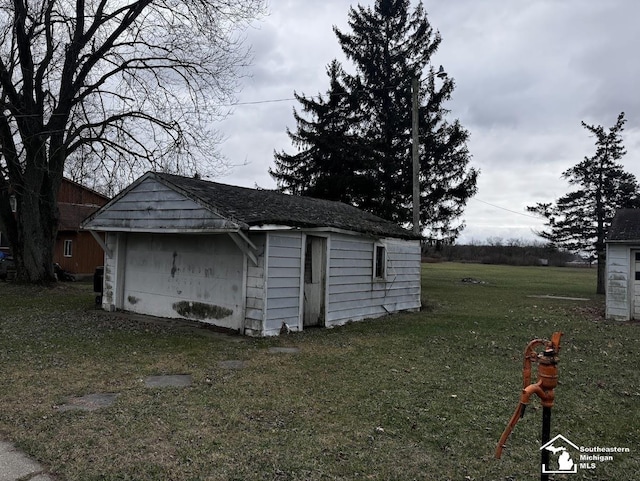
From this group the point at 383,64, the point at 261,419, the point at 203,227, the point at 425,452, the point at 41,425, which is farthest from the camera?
the point at 383,64

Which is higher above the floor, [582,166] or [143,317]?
[582,166]

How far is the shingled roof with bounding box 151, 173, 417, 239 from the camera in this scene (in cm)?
930

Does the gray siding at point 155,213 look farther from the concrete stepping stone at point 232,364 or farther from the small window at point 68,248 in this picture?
the small window at point 68,248

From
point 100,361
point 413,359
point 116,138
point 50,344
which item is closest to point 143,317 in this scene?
point 50,344

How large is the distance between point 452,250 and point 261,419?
218ft

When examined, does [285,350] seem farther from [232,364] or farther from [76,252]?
[76,252]

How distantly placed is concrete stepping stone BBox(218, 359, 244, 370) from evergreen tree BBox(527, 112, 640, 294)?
22073 millimetres

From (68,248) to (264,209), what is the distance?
62.8 feet

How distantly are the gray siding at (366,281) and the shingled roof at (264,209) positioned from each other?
1.41ft

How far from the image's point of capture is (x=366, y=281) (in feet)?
40.6

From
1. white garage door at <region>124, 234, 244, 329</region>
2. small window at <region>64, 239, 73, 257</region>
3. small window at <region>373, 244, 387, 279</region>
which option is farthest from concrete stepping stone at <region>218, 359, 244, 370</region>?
small window at <region>64, 239, 73, 257</region>

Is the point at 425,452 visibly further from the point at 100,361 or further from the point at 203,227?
the point at 203,227

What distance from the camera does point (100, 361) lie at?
23.0 feet

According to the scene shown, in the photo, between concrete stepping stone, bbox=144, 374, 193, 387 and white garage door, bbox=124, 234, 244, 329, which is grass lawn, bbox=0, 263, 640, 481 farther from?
white garage door, bbox=124, 234, 244, 329
